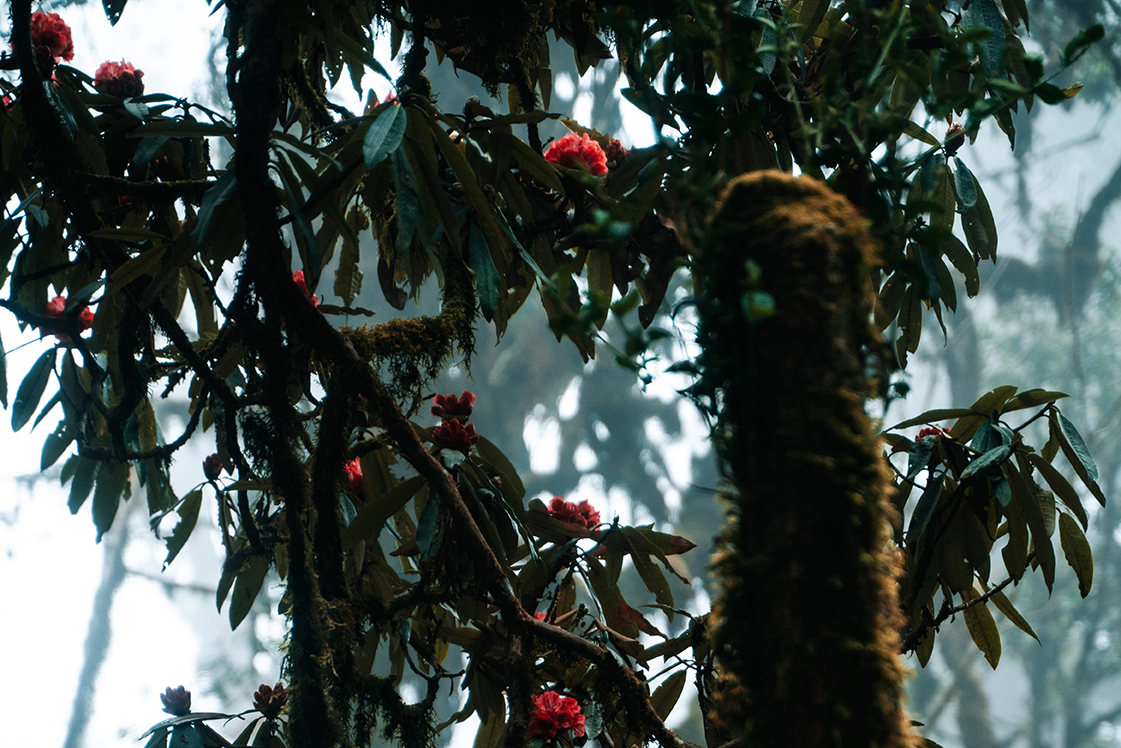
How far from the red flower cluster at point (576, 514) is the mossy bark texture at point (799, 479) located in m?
0.85

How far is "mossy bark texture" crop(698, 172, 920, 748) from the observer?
1.35ft

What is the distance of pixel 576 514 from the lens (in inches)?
52.8

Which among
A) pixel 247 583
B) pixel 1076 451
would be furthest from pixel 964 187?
pixel 247 583

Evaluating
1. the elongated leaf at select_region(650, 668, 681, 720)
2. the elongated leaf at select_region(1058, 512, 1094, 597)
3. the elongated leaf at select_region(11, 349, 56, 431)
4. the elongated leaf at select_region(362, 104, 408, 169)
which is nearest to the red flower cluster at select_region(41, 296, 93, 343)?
the elongated leaf at select_region(11, 349, 56, 431)

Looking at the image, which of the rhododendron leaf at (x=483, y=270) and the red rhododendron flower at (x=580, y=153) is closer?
the rhododendron leaf at (x=483, y=270)

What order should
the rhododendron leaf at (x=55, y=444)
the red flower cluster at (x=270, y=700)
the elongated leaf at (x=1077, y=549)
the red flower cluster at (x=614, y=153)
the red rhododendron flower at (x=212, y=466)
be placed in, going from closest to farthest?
the elongated leaf at (x=1077, y=549), the red flower cluster at (x=270, y=700), the red flower cluster at (x=614, y=153), the red rhododendron flower at (x=212, y=466), the rhododendron leaf at (x=55, y=444)

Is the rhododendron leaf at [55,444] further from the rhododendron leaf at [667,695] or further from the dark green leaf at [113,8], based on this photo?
the rhododendron leaf at [667,695]

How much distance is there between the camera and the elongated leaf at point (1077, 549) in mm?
1092

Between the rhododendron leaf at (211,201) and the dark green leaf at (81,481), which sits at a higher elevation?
the dark green leaf at (81,481)

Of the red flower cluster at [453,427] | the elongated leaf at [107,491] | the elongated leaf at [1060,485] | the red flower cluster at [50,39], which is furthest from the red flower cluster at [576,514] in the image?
the red flower cluster at [50,39]

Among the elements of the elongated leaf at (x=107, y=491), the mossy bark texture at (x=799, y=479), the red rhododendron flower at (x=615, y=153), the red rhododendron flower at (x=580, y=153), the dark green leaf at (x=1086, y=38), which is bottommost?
the mossy bark texture at (x=799, y=479)

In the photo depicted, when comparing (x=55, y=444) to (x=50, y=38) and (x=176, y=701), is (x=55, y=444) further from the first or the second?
(x=50, y=38)

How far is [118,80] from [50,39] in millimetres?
118

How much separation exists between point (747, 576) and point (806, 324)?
0.14 meters
